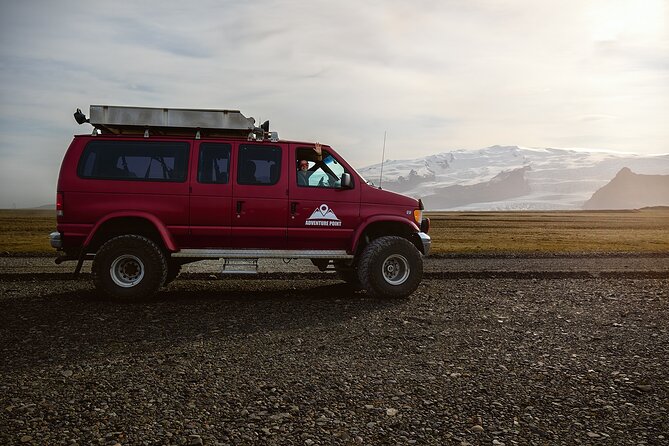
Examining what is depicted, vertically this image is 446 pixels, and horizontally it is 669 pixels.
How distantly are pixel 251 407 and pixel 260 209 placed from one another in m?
5.08

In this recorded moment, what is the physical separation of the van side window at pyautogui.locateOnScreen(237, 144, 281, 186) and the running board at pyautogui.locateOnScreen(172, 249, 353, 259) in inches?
48.0

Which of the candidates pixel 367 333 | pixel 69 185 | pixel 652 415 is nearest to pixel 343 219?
pixel 367 333

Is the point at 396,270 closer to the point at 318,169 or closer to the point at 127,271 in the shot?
the point at 318,169

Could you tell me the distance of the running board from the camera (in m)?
9.03

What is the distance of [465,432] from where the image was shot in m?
4.05

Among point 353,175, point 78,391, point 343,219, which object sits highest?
point 353,175

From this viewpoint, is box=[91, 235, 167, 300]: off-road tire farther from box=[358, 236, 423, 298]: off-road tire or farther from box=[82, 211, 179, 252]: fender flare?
box=[358, 236, 423, 298]: off-road tire

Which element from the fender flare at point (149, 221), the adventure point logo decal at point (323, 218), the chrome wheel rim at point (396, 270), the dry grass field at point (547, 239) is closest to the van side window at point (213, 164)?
the fender flare at point (149, 221)

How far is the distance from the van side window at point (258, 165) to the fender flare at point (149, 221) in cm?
152

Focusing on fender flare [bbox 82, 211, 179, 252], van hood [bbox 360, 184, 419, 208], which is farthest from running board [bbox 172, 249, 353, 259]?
van hood [bbox 360, 184, 419, 208]

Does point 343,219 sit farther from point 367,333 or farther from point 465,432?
point 465,432

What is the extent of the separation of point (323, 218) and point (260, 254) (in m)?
1.30

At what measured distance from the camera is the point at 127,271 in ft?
29.4

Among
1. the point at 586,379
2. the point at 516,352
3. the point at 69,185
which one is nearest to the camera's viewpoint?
the point at 586,379
